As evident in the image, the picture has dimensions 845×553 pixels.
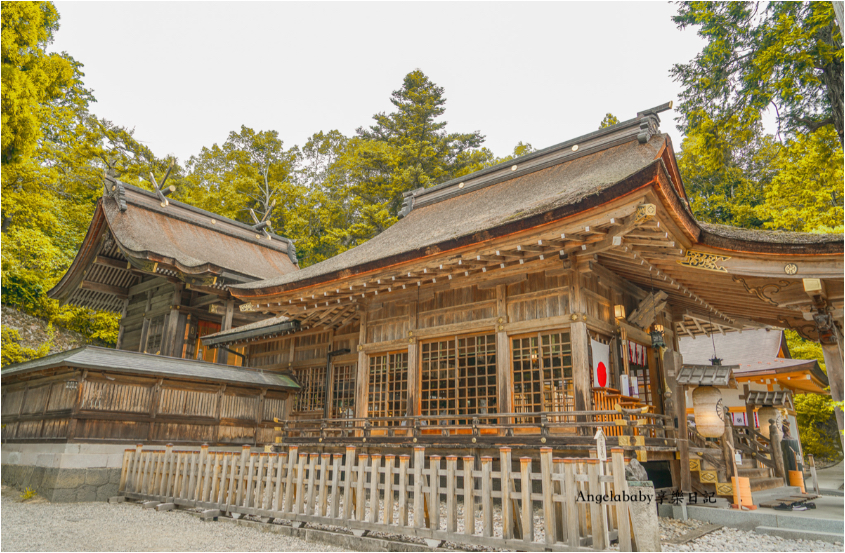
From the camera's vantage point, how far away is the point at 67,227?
22969 millimetres

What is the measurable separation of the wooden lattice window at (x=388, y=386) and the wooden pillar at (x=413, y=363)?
0.37 meters

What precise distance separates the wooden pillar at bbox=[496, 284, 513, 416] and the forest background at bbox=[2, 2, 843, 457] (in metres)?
9.09

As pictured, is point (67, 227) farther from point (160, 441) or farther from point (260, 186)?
point (160, 441)

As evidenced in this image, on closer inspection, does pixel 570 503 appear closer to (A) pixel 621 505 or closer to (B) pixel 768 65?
(A) pixel 621 505

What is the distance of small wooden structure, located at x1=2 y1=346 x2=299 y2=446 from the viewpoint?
32.7ft

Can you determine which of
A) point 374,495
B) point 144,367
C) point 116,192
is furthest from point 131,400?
point 116,192

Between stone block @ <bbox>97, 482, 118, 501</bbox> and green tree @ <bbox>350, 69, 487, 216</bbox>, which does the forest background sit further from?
stone block @ <bbox>97, 482, 118, 501</bbox>

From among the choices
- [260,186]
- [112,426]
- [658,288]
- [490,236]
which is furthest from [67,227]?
[658,288]

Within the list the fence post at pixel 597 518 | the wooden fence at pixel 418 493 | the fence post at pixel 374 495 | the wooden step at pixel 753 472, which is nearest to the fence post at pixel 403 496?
the wooden fence at pixel 418 493

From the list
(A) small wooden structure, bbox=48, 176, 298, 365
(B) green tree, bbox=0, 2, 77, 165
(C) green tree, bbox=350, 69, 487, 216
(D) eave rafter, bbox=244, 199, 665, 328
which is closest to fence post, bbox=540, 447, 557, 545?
(D) eave rafter, bbox=244, 199, 665, 328

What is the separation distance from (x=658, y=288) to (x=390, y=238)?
688 cm

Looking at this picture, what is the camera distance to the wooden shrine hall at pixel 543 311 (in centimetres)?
750

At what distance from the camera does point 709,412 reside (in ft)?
26.5

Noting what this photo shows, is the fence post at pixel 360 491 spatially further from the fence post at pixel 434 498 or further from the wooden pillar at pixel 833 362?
the wooden pillar at pixel 833 362
